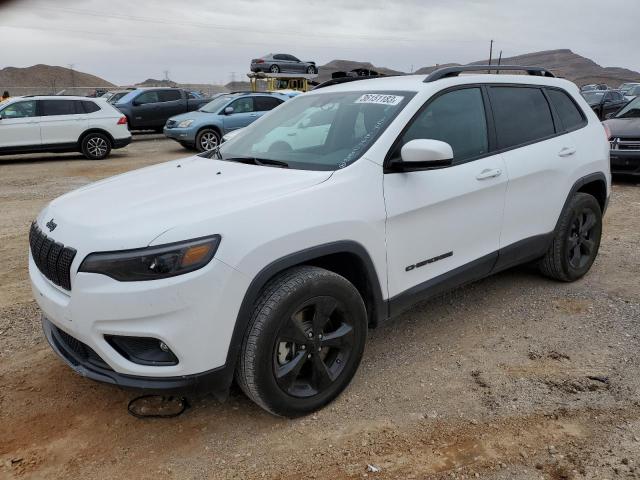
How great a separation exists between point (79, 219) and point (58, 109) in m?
12.3

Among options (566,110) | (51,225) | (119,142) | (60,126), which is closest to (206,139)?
(119,142)

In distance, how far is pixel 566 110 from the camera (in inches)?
179

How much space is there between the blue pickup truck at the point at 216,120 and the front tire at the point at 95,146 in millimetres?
1724

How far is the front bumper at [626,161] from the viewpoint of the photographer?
921 centimetres

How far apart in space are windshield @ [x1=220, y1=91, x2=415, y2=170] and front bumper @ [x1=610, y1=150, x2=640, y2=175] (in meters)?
7.33

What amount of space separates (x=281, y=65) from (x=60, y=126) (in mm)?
16194

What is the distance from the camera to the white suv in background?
13.0 metres

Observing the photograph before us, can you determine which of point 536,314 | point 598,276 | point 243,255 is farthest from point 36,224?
point 598,276

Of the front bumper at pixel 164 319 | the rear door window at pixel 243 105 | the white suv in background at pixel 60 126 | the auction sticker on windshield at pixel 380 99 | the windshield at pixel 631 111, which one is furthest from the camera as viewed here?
the rear door window at pixel 243 105

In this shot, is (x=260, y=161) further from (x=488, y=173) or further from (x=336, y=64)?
(x=336, y=64)

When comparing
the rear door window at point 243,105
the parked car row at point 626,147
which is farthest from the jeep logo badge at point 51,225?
the rear door window at point 243,105

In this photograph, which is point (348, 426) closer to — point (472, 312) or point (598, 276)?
point (472, 312)

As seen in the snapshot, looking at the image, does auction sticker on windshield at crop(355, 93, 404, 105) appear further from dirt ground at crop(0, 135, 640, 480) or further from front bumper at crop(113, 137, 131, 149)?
front bumper at crop(113, 137, 131, 149)

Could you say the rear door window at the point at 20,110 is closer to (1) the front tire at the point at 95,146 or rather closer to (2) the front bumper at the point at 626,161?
(1) the front tire at the point at 95,146
